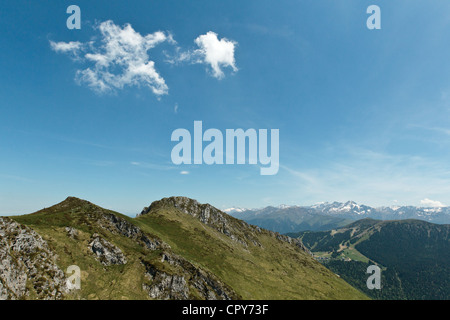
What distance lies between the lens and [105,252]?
86938mm

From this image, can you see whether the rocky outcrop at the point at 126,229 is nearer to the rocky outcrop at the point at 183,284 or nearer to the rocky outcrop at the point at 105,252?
the rocky outcrop at the point at 183,284

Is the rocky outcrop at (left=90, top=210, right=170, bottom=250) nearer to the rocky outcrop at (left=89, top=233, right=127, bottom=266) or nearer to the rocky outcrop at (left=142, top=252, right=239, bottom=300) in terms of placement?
the rocky outcrop at (left=142, top=252, right=239, bottom=300)

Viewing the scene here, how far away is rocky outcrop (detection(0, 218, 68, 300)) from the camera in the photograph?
58.2 meters

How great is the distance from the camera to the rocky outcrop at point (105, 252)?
8469 cm

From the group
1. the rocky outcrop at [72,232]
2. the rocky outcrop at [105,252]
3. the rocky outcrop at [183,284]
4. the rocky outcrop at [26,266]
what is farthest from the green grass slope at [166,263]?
the rocky outcrop at [26,266]

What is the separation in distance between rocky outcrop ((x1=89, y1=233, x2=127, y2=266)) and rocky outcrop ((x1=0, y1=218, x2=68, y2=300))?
15449 mm

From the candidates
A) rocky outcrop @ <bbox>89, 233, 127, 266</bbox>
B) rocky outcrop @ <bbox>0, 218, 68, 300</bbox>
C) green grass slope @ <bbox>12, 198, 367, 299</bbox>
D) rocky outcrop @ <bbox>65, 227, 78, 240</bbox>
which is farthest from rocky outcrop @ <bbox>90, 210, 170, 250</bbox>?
rocky outcrop @ <bbox>0, 218, 68, 300</bbox>

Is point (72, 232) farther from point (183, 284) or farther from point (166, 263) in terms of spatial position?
point (183, 284)

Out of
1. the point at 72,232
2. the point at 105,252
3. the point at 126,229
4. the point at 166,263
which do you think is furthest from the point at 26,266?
the point at 126,229

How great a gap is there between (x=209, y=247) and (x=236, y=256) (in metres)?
19.7

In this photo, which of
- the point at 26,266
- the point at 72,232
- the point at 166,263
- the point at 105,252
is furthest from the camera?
the point at 166,263

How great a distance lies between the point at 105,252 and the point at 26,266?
25.8 metres
